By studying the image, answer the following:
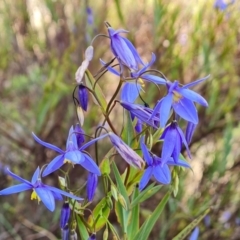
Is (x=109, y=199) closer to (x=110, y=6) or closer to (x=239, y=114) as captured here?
(x=239, y=114)

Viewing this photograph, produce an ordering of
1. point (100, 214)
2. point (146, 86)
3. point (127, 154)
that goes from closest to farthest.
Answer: point (127, 154) < point (100, 214) < point (146, 86)

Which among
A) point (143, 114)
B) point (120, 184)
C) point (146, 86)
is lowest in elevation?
point (146, 86)

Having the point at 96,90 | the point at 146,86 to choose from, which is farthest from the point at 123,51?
the point at 146,86

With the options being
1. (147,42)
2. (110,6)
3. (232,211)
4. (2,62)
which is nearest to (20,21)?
(2,62)

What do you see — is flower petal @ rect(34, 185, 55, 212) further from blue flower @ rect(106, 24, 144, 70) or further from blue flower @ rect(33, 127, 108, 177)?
blue flower @ rect(106, 24, 144, 70)

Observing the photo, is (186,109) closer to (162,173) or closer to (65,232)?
(162,173)

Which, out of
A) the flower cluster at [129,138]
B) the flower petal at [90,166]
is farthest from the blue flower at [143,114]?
the flower petal at [90,166]

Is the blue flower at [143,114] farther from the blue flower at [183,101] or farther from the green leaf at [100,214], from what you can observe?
the green leaf at [100,214]
